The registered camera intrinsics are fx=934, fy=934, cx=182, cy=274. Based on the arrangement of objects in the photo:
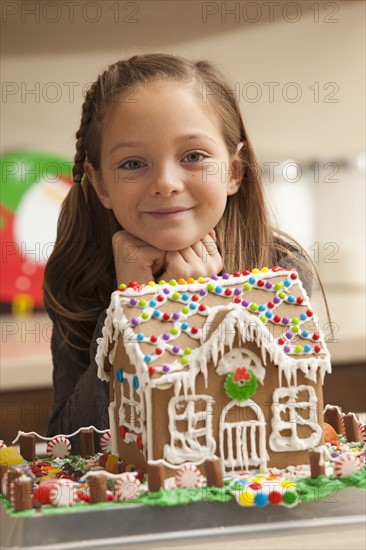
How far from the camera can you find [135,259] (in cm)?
131

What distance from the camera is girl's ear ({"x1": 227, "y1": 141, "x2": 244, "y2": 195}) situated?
1433mm

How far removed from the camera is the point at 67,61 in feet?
9.66

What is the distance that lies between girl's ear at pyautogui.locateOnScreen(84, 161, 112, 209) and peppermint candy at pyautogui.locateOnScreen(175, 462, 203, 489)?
0.50 m

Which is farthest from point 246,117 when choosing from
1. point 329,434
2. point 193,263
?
point 329,434

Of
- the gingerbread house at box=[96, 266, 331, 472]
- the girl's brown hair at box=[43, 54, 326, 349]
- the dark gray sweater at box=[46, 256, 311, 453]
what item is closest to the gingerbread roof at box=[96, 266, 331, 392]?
the gingerbread house at box=[96, 266, 331, 472]

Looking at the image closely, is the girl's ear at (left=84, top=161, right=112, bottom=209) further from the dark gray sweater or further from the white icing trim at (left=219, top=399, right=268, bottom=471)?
the white icing trim at (left=219, top=399, right=268, bottom=471)

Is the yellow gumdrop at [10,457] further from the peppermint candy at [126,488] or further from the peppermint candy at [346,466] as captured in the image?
the peppermint candy at [346,466]

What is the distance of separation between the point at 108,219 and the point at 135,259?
236 mm

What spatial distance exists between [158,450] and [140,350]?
0.11 m

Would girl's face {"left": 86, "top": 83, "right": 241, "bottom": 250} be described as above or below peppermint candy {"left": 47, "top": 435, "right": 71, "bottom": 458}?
above

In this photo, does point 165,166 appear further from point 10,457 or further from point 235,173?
point 10,457

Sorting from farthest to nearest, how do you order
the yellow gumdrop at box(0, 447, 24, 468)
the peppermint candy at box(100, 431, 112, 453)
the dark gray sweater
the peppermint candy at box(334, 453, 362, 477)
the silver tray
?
1. the dark gray sweater
2. the peppermint candy at box(100, 431, 112, 453)
3. the yellow gumdrop at box(0, 447, 24, 468)
4. the peppermint candy at box(334, 453, 362, 477)
5. the silver tray

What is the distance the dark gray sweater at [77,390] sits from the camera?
136cm

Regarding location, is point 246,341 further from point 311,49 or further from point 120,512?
point 311,49
